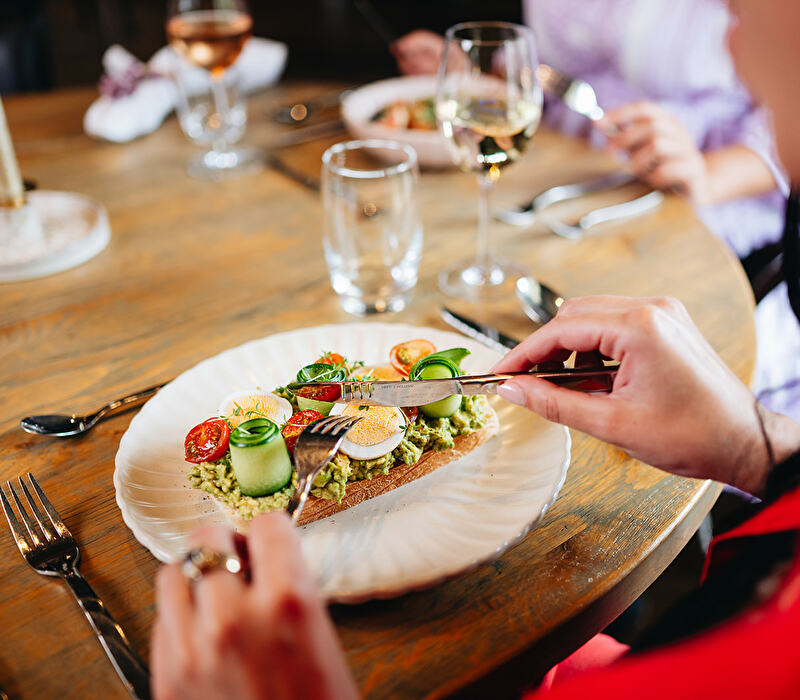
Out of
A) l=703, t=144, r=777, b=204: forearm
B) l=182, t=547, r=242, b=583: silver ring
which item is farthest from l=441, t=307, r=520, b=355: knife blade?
l=703, t=144, r=777, b=204: forearm

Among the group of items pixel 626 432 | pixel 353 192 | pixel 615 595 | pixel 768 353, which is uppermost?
pixel 353 192

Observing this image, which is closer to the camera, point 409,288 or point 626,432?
point 626,432

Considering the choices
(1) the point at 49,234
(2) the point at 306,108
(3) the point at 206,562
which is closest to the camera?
(3) the point at 206,562

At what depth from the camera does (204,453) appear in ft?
2.53

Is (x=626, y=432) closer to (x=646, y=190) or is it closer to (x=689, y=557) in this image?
(x=646, y=190)

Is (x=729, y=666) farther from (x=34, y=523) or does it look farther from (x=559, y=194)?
(x=559, y=194)

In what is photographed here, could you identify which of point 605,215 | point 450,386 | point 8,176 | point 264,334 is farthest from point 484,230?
point 8,176

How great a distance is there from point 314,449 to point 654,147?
3.66ft

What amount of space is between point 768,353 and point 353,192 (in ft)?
Answer: 3.27

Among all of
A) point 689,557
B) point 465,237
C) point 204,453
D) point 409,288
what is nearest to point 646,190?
point 465,237

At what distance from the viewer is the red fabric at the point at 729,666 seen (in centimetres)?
42

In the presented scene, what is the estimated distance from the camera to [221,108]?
1753 mm

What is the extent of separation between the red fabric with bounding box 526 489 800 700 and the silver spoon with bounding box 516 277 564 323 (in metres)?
0.65

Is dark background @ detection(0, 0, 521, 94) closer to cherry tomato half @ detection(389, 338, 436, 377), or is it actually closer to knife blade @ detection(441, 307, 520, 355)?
knife blade @ detection(441, 307, 520, 355)
